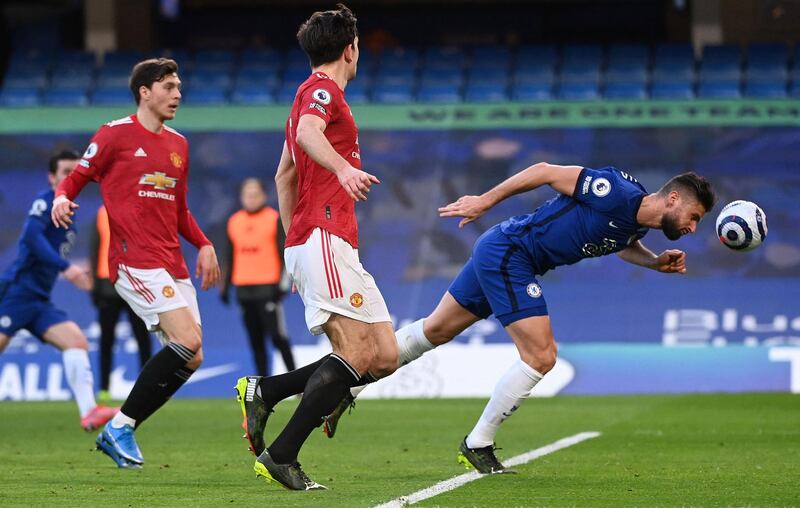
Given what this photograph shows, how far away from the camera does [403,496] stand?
6.00 m

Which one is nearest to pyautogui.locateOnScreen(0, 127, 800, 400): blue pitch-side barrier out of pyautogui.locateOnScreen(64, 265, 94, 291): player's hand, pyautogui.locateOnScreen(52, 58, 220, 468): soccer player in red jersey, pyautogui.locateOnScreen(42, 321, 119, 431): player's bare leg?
pyautogui.locateOnScreen(42, 321, 119, 431): player's bare leg

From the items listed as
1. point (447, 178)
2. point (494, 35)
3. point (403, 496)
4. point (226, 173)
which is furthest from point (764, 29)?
point (403, 496)

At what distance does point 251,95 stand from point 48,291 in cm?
972

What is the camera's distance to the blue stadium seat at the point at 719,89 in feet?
62.1

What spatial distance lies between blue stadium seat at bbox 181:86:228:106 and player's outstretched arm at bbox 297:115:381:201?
46.8 feet

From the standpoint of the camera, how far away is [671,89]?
19500 millimetres

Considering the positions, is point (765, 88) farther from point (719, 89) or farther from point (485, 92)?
point (485, 92)

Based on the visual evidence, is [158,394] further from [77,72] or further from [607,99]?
[77,72]

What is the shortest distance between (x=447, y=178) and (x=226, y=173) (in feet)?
9.66

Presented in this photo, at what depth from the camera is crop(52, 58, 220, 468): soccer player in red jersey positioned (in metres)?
7.48

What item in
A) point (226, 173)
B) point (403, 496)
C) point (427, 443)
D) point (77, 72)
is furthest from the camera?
point (77, 72)

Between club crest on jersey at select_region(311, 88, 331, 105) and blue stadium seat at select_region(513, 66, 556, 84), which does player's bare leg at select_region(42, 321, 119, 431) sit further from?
blue stadium seat at select_region(513, 66, 556, 84)

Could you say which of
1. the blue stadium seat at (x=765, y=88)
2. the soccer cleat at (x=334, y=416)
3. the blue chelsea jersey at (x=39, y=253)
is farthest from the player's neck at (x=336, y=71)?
the blue stadium seat at (x=765, y=88)

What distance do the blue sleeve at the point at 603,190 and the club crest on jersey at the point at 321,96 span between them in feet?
5.45
